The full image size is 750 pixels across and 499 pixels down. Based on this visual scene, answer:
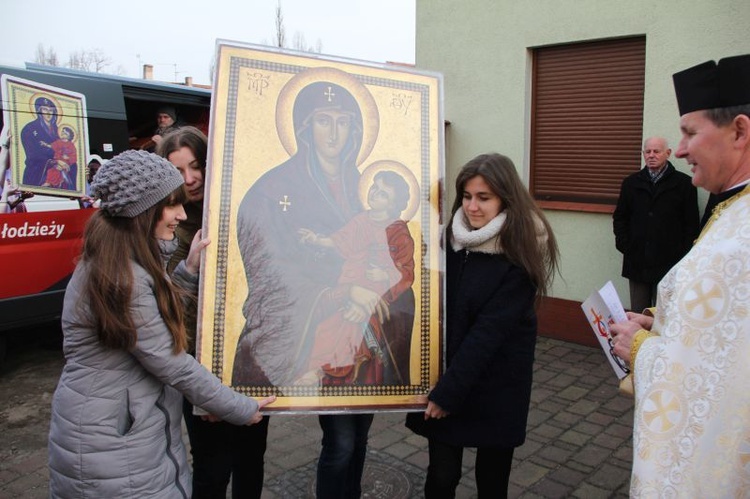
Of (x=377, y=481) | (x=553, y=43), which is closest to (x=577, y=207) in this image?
(x=553, y=43)

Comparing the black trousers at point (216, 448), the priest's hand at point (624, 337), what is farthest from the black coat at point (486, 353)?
the black trousers at point (216, 448)

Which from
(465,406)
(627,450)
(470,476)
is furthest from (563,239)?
(465,406)

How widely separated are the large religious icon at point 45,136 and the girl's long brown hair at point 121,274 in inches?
147

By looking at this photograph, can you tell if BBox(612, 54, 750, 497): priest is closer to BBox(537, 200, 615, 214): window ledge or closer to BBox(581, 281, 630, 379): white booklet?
BBox(581, 281, 630, 379): white booklet

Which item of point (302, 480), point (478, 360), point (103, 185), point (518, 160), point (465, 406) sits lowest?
point (302, 480)

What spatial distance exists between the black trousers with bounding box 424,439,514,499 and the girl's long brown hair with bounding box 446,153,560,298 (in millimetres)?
694

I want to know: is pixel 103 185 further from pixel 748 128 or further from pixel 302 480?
pixel 302 480

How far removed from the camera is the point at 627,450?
163 inches

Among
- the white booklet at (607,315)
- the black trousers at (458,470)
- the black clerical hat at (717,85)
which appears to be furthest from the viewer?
the black trousers at (458,470)

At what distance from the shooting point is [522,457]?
13.2 ft

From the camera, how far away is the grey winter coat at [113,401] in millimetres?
1896

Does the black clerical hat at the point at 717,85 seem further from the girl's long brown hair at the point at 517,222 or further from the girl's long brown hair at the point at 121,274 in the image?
the girl's long brown hair at the point at 121,274

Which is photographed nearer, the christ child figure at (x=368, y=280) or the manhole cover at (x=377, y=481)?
the christ child figure at (x=368, y=280)

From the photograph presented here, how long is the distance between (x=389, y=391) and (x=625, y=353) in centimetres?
84
